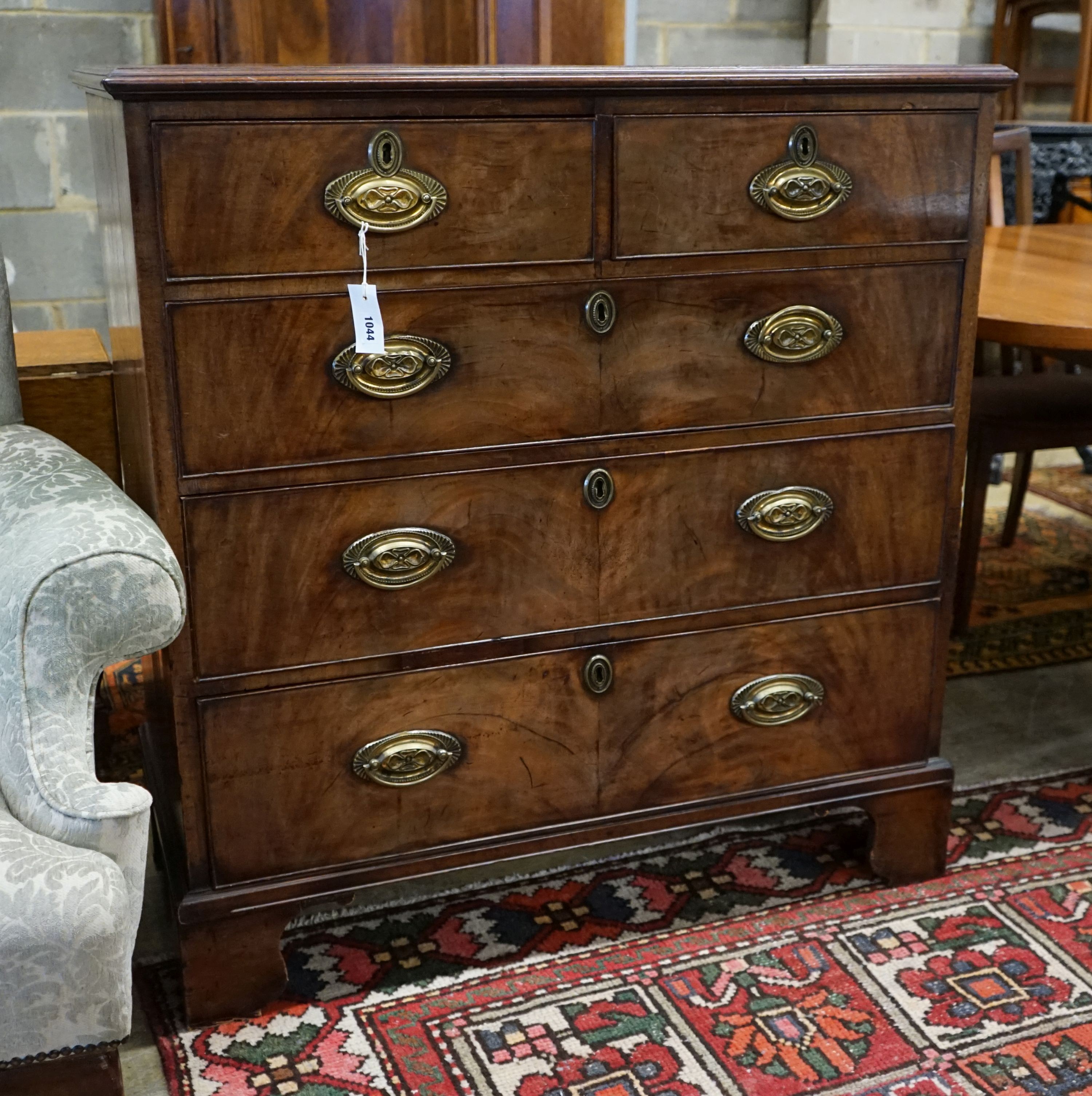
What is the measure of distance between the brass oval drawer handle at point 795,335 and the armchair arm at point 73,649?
73 cm

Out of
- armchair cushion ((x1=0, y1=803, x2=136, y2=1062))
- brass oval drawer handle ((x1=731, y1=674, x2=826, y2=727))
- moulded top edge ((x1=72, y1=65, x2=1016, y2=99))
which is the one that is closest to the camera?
armchair cushion ((x1=0, y1=803, x2=136, y2=1062))

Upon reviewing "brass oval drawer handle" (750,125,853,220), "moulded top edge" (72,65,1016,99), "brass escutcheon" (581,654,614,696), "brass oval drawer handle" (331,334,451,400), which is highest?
"moulded top edge" (72,65,1016,99)

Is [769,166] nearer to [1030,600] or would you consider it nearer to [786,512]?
[786,512]

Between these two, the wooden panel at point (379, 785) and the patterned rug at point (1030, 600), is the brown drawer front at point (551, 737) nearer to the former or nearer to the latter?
the wooden panel at point (379, 785)

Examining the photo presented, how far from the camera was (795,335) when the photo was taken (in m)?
1.56

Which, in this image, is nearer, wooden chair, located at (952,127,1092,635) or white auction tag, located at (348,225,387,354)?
white auction tag, located at (348,225,387,354)

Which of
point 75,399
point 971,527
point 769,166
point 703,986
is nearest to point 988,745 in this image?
point 971,527

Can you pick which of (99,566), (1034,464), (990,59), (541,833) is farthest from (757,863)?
(990,59)

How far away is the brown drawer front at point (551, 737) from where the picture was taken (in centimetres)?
153

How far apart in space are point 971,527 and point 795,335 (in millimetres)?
1198

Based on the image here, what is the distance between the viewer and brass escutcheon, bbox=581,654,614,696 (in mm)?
1621

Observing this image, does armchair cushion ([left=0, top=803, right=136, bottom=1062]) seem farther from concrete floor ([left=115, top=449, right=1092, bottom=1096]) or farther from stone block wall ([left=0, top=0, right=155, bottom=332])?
stone block wall ([left=0, top=0, right=155, bottom=332])

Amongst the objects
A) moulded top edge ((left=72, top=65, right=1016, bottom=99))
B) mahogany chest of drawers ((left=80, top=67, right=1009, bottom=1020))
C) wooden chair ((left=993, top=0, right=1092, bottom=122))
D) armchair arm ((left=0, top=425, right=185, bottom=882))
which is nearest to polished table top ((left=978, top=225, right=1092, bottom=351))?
mahogany chest of drawers ((left=80, top=67, right=1009, bottom=1020))

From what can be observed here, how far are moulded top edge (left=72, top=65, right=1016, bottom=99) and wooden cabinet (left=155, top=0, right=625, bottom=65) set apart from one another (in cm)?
100
